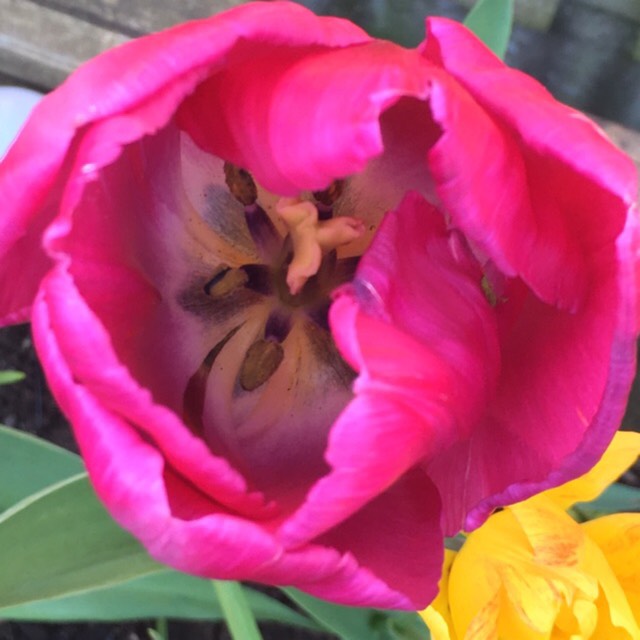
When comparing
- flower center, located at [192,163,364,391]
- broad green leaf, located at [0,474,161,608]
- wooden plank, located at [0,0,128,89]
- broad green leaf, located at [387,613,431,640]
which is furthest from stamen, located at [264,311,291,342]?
wooden plank, located at [0,0,128,89]

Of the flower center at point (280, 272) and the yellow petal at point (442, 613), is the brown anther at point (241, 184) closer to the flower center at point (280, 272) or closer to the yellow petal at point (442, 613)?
the flower center at point (280, 272)

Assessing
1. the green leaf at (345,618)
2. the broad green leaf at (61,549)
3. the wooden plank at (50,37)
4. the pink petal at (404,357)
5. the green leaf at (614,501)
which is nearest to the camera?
the pink petal at (404,357)

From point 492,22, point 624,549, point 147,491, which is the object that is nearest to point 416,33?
point 492,22

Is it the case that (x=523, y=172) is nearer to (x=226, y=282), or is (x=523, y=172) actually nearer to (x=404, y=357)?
(x=404, y=357)

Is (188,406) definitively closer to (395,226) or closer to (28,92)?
(395,226)

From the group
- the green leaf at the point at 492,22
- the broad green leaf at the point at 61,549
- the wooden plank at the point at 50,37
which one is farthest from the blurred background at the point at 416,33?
the broad green leaf at the point at 61,549
